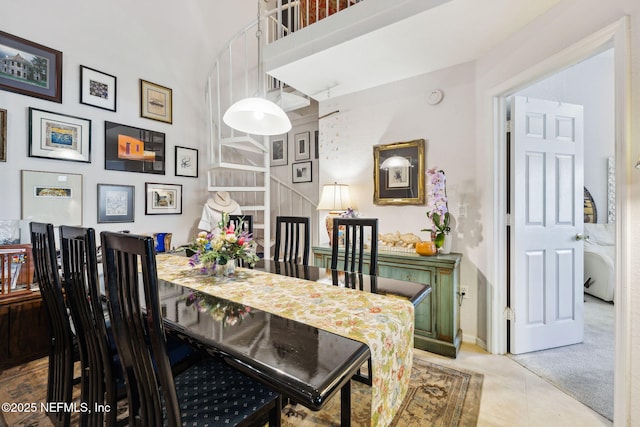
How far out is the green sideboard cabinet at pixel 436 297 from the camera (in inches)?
91.1

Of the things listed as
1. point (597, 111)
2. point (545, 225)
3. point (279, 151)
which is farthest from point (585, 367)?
point (279, 151)

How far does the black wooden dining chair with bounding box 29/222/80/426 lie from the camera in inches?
53.7

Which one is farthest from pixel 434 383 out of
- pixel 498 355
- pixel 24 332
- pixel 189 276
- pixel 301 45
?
pixel 24 332

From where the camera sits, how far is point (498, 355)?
2340 millimetres

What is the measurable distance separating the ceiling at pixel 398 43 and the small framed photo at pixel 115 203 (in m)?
2.00

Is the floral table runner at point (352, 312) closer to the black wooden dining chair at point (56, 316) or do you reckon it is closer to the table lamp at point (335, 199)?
the black wooden dining chair at point (56, 316)

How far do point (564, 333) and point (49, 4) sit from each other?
5.34 meters

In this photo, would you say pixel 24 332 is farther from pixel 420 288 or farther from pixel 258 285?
pixel 420 288

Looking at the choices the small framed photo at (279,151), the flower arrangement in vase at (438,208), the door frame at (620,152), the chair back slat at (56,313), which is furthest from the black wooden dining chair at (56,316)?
the small framed photo at (279,151)

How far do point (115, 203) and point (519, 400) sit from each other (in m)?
3.82

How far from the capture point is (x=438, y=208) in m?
2.43

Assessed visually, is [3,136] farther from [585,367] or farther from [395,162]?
[585,367]

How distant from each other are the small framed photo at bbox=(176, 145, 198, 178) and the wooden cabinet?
1850mm

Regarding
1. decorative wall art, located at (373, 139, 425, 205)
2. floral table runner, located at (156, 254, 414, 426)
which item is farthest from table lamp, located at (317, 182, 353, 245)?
floral table runner, located at (156, 254, 414, 426)
